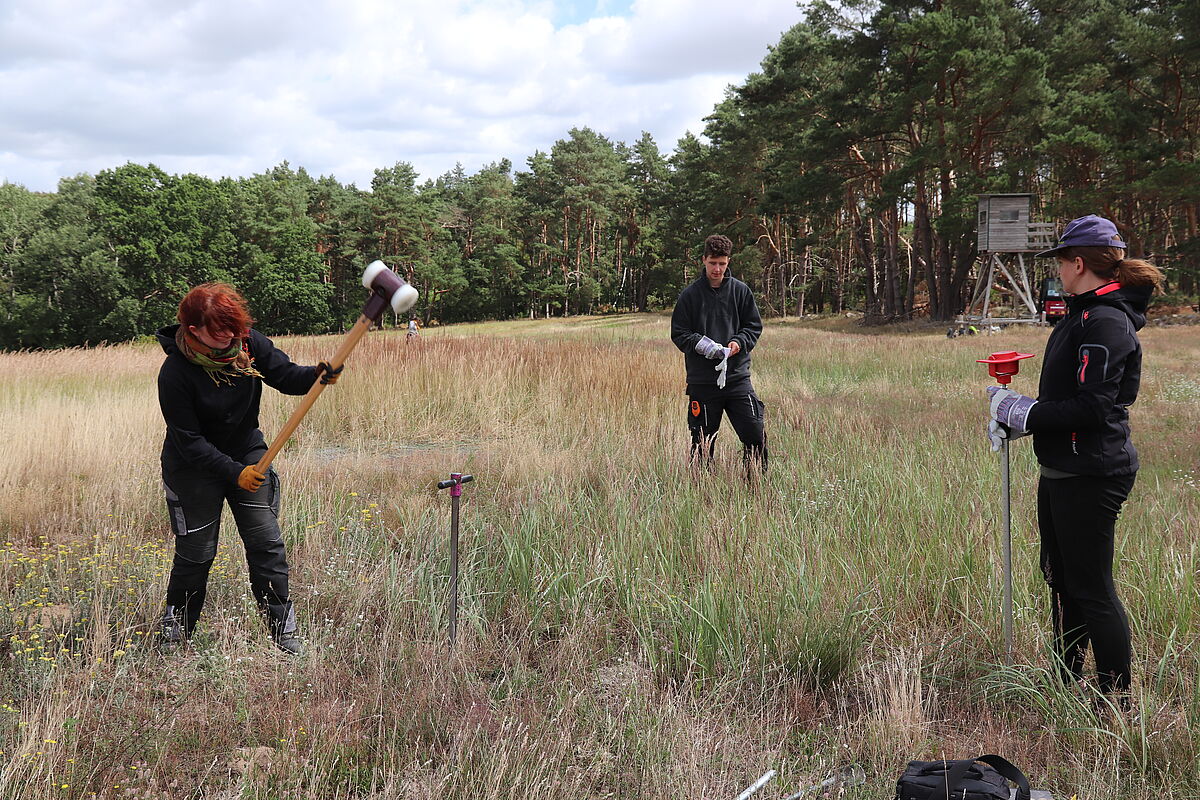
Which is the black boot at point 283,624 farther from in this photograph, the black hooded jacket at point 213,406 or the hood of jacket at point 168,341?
the hood of jacket at point 168,341

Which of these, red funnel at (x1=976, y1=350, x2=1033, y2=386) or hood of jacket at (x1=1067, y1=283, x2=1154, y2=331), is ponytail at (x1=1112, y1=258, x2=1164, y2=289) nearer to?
hood of jacket at (x1=1067, y1=283, x2=1154, y2=331)

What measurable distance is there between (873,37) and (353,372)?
24493mm

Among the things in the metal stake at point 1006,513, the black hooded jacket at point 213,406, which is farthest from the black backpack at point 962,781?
the black hooded jacket at point 213,406

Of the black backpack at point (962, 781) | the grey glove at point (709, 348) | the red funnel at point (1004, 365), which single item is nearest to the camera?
the black backpack at point (962, 781)

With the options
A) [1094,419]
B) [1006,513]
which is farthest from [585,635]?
[1094,419]

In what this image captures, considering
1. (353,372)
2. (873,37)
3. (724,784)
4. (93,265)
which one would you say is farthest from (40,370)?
(93,265)

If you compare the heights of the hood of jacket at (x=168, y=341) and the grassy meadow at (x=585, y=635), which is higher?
the hood of jacket at (x=168, y=341)

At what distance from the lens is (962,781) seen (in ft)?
7.07

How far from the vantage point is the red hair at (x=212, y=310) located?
115 inches

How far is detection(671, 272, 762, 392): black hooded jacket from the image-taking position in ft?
18.5

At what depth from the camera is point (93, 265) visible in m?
43.1

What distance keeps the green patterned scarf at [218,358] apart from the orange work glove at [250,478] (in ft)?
1.22

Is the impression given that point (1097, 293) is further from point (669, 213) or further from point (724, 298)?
point (669, 213)

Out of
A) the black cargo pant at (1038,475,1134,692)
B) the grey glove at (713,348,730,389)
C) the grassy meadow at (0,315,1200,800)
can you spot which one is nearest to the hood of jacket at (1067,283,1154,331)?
the black cargo pant at (1038,475,1134,692)
